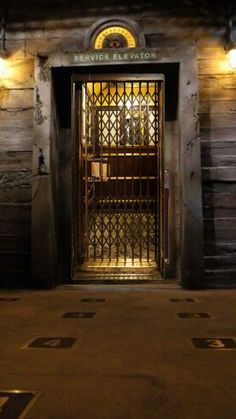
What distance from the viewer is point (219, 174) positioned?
5203 millimetres

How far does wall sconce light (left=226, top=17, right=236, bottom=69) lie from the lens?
5.14 metres

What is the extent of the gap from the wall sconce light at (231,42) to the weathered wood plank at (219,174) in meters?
1.29

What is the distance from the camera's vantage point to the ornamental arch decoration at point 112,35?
5.38m

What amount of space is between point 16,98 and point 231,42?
2.82 meters

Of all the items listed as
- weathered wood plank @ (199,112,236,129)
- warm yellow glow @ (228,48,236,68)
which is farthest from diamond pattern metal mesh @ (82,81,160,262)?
warm yellow glow @ (228,48,236,68)

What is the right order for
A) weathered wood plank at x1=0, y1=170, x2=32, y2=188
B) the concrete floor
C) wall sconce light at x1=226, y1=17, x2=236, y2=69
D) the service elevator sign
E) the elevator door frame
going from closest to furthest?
the concrete floor, wall sconce light at x1=226, y1=17, x2=236, y2=69, the service elevator sign, weathered wood plank at x1=0, y1=170, x2=32, y2=188, the elevator door frame

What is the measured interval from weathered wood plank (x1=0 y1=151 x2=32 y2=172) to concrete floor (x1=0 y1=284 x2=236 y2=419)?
190 centimetres

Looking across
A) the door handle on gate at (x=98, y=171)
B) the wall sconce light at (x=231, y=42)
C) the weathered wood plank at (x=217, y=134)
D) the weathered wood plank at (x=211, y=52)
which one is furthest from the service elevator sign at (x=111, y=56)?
the door handle on gate at (x=98, y=171)

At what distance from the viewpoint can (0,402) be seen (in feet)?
6.15

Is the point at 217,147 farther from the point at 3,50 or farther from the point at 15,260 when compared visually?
the point at 3,50

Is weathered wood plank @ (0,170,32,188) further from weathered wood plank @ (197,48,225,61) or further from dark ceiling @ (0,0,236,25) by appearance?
weathered wood plank @ (197,48,225,61)

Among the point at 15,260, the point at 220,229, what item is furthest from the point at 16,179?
the point at 220,229

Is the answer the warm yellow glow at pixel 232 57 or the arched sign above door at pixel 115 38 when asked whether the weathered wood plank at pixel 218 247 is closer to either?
the warm yellow glow at pixel 232 57

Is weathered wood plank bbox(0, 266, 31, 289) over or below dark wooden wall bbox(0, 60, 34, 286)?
below
